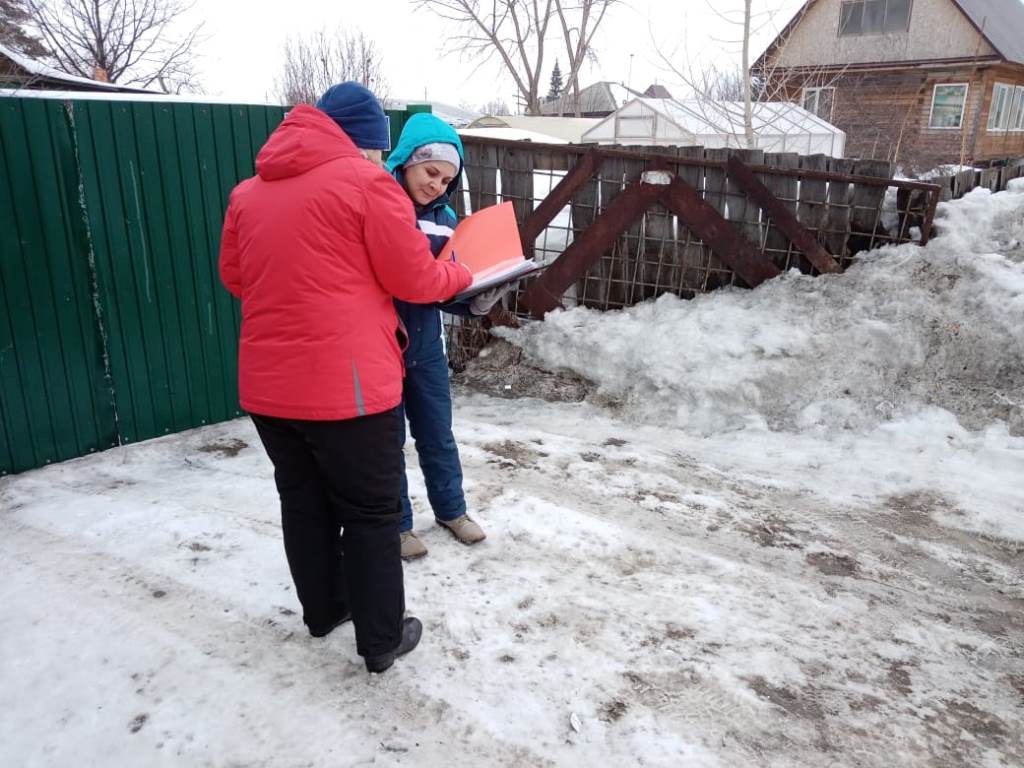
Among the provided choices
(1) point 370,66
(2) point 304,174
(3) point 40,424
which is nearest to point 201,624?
(2) point 304,174

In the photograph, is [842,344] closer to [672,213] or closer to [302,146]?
[672,213]

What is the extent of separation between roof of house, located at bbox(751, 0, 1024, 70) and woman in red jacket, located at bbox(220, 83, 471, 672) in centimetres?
2048

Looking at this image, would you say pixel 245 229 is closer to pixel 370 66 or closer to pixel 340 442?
pixel 340 442

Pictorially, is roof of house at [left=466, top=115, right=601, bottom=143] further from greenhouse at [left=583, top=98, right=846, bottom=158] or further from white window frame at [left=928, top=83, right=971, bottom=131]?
white window frame at [left=928, top=83, right=971, bottom=131]

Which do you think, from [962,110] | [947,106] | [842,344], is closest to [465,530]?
[842,344]

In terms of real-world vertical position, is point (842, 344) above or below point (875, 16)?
below

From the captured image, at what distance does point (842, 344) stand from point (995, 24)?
23992 mm

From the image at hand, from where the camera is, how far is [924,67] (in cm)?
2148

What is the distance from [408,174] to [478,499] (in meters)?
1.65

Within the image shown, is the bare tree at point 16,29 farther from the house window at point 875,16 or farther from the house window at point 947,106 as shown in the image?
the house window at point 947,106

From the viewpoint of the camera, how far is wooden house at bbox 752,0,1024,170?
68.3 ft

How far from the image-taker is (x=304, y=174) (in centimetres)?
199

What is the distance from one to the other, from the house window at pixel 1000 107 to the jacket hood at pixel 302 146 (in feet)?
86.1

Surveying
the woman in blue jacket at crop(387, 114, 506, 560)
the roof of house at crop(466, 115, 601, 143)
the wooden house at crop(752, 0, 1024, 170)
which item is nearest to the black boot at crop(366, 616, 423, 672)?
the woman in blue jacket at crop(387, 114, 506, 560)
